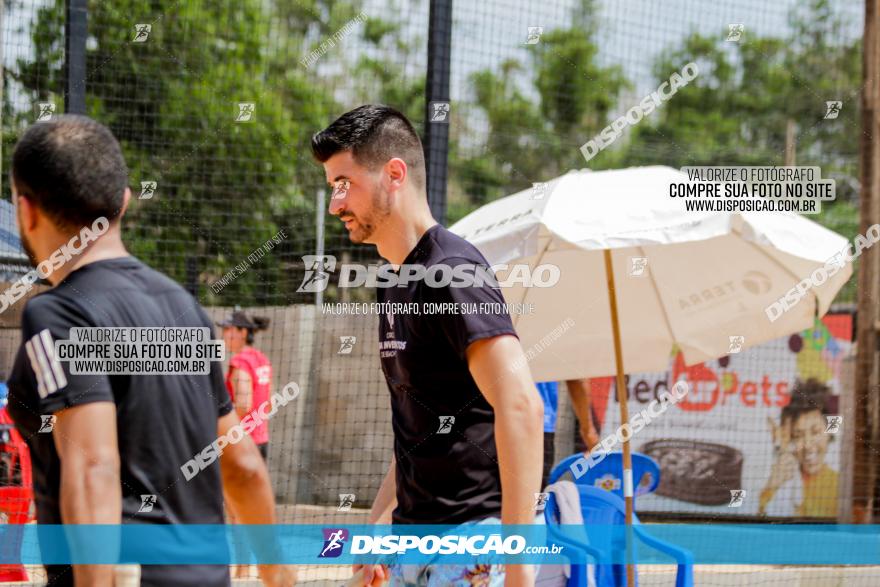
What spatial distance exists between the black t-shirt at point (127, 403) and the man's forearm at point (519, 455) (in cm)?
70

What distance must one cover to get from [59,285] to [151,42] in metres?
9.50

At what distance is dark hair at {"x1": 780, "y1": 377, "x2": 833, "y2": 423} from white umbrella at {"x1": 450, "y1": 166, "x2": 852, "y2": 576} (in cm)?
554

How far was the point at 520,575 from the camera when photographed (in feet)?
7.86

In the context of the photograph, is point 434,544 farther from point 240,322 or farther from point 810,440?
point 810,440

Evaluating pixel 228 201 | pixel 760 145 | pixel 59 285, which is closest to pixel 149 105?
pixel 228 201

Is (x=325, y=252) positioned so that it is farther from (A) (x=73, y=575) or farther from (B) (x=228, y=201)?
(A) (x=73, y=575)

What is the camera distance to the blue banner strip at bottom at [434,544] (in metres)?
1.91

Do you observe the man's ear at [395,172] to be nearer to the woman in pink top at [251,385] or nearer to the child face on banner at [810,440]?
the woman in pink top at [251,385]

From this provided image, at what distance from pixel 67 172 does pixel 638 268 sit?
4080mm

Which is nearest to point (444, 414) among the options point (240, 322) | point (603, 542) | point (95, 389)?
point (95, 389)

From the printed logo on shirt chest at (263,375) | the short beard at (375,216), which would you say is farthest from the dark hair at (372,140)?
the printed logo on shirt chest at (263,375)

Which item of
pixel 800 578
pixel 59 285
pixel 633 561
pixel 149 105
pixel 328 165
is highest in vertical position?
pixel 149 105

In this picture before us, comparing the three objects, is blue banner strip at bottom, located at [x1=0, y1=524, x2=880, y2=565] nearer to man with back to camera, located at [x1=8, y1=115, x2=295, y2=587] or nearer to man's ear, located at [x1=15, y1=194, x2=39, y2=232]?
man with back to camera, located at [x1=8, y1=115, x2=295, y2=587]

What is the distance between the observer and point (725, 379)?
1099cm
